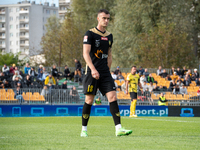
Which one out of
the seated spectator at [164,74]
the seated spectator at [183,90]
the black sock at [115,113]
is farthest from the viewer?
the seated spectator at [164,74]

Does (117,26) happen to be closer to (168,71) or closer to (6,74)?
(168,71)

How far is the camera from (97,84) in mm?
6238

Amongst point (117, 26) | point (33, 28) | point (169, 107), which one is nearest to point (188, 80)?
point (169, 107)

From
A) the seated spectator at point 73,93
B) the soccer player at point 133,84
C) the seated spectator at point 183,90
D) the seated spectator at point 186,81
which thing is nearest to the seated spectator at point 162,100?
the seated spectator at point 183,90

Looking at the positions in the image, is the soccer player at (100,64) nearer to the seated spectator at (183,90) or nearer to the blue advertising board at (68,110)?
the blue advertising board at (68,110)

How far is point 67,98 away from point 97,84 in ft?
46.2

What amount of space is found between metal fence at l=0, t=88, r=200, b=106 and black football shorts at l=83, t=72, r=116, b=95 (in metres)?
13.8

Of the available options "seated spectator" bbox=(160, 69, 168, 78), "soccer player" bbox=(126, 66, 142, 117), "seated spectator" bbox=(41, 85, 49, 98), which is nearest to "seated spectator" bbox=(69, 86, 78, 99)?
"seated spectator" bbox=(41, 85, 49, 98)

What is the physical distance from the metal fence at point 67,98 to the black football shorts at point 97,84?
13.8 metres

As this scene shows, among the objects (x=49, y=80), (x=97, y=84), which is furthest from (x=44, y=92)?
(x=97, y=84)

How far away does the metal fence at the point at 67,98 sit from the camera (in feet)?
64.0

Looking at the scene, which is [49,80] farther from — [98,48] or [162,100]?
[98,48]

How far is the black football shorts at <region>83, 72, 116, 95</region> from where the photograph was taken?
20.2 feet

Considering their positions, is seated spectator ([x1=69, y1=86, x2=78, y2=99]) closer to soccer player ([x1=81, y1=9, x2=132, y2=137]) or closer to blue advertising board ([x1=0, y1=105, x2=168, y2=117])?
blue advertising board ([x1=0, y1=105, x2=168, y2=117])
